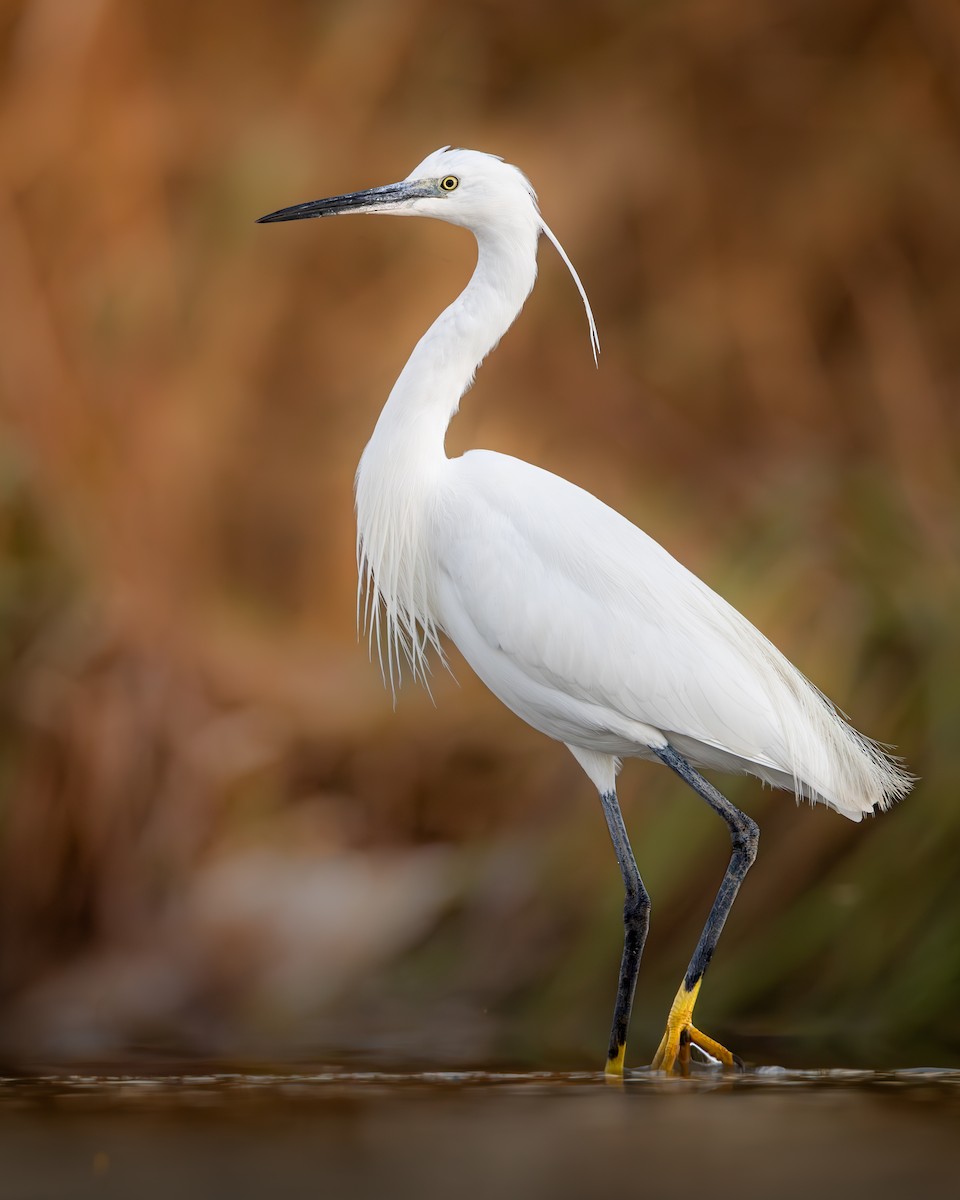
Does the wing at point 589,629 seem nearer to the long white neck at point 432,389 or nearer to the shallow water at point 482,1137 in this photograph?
the long white neck at point 432,389

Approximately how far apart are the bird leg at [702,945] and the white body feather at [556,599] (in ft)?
0.28

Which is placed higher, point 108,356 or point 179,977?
point 108,356

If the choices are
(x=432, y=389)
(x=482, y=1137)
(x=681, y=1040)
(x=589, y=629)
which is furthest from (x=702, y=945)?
(x=432, y=389)

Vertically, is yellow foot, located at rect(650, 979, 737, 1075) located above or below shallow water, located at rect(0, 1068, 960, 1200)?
below

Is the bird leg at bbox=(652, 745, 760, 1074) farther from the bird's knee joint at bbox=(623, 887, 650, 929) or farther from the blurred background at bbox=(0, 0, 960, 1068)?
the blurred background at bbox=(0, 0, 960, 1068)

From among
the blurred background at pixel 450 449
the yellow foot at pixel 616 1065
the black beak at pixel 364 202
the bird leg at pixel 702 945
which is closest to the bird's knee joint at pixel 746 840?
the bird leg at pixel 702 945

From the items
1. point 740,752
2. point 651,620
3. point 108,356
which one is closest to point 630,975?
point 740,752

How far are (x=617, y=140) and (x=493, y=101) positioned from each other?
18.0 inches

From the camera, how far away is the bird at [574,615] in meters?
2.95

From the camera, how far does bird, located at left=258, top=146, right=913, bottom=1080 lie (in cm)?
295

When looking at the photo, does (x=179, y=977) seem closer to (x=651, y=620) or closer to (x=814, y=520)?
(x=651, y=620)

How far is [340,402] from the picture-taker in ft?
17.0

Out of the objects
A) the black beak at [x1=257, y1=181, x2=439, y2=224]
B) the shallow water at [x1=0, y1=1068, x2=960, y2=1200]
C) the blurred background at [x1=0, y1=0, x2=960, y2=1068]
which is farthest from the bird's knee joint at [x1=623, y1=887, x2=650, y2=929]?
the black beak at [x1=257, y1=181, x2=439, y2=224]

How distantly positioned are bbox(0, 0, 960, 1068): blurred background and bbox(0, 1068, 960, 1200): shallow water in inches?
42.3
